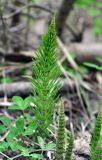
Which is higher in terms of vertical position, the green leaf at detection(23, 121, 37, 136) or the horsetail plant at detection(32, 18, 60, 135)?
the horsetail plant at detection(32, 18, 60, 135)

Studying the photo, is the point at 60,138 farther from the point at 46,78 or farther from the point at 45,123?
the point at 46,78

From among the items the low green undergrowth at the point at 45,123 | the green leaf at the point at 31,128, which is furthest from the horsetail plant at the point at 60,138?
the green leaf at the point at 31,128

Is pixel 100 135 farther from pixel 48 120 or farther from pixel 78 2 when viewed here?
pixel 78 2

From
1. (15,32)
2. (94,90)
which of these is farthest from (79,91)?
(15,32)

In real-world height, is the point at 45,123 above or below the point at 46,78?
below

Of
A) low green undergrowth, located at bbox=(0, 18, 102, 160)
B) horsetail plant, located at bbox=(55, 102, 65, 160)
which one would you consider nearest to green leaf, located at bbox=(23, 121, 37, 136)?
low green undergrowth, located at bbox=(0, 18, 102, 160)

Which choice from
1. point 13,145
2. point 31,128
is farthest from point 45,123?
point 13,145

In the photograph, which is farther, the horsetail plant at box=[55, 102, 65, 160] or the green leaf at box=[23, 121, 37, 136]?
the green leaf at box=[23, 121, 37, 136]

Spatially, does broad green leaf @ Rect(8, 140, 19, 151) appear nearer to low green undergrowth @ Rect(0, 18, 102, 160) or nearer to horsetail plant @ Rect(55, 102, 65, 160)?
low green undergrowth @ Rect(0, 18, 102, 160)
